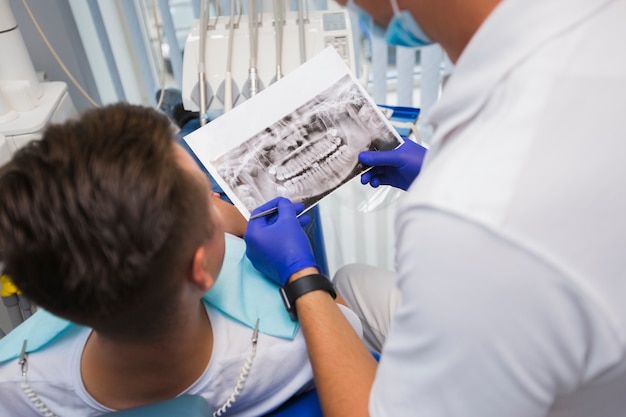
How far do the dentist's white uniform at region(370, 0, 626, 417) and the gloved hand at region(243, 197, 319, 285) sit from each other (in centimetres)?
35

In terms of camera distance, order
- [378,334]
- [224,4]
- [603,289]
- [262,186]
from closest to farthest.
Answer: [603,289] < [262,186] < [378,334] < [224,4]

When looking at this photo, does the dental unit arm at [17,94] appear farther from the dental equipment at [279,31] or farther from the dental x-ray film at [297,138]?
the dental equipment at [279,31]

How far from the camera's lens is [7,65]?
1.17m

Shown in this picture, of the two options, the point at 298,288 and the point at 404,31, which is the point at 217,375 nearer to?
the point at 298,288

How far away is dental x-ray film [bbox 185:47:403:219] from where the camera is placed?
1.00 meters

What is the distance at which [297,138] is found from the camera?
1044 mm

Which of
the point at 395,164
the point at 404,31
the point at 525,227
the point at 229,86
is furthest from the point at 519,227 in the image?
the point at 229,86

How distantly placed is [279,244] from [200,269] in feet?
0.80

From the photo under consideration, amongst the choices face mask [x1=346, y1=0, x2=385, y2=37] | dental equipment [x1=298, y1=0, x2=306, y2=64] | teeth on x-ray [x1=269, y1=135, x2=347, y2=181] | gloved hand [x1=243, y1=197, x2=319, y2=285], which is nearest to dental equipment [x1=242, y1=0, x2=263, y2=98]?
dental equipment [x1=298, y1=0, x2=306, y2=64]

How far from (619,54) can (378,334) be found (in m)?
0.76

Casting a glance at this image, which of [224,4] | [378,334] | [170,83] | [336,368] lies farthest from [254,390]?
[170,83]

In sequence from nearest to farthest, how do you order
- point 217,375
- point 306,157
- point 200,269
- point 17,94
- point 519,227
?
1. point 519,227
2. point 200,269
3. point 217,375
4. point 306,157
5. point 17,94

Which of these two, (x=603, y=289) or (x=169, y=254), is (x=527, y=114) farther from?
(x=169, y=254)

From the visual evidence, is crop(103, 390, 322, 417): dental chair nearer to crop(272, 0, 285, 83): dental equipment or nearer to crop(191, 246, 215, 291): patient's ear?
crop(191, 246, 215, 291): patient's ear
